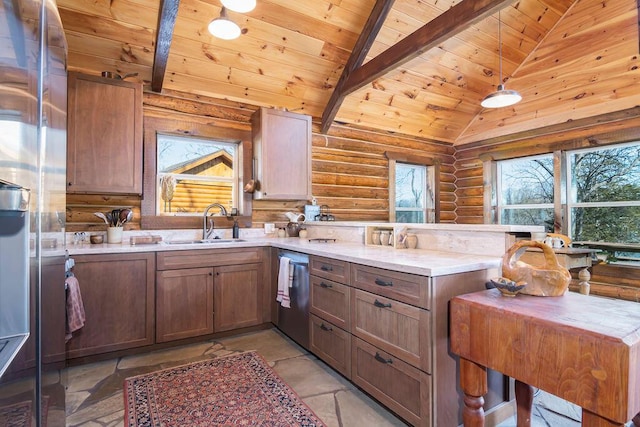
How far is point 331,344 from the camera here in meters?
2.33

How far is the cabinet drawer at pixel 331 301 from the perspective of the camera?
2.20 m

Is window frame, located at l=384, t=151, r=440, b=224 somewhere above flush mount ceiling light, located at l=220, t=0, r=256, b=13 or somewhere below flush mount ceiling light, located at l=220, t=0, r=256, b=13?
below

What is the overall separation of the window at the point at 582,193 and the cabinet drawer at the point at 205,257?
3.95 m

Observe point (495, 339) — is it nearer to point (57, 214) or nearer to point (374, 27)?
point (57, 214)

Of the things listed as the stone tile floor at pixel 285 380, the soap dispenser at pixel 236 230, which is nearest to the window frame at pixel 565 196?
the stone tile floor at pixel 285 380

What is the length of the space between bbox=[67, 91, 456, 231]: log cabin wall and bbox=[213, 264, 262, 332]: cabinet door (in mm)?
915

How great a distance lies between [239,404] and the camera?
1992 millimetres

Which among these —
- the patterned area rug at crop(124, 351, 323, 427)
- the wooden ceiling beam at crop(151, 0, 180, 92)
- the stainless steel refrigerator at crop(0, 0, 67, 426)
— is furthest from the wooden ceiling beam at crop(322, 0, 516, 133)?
the patterned area rug at crop(124, 351, 323, 427)

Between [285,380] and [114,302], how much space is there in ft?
5.01

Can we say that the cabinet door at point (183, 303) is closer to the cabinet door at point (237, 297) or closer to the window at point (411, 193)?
the cabinet door at point (237, 297)

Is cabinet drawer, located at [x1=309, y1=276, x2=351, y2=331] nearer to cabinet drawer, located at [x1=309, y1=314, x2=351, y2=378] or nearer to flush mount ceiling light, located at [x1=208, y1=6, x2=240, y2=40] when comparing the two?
cabinet drawer, located at [x1=309, y1=314, x2=351, y2=378]

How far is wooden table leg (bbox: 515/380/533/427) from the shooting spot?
1623 mm

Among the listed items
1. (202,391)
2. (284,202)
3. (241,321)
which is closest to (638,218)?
(284,202)

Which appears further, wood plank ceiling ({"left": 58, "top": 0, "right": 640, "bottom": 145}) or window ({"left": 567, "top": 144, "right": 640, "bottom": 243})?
window ({"left": 567, "top": 144, "right": 640, "bottom": 243})
